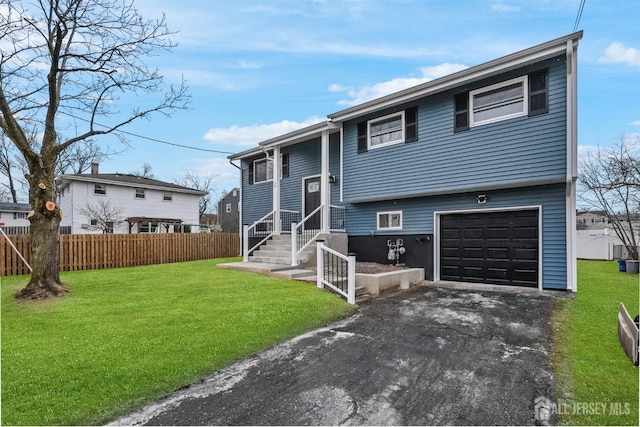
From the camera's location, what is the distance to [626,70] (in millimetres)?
8641

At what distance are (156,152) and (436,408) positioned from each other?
1979 centimetres

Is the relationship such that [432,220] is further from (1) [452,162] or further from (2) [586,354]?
(2) [586,354]

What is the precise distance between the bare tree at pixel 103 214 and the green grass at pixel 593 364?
2279 centimetres

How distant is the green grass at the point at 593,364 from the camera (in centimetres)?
270

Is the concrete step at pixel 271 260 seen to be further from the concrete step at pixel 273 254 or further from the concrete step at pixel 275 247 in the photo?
the concrete step at pixel 275 247

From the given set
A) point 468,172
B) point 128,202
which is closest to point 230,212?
point 128,202

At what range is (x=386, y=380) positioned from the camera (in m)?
3.36

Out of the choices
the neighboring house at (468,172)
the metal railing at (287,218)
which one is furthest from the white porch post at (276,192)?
the metal railing at (287,218)

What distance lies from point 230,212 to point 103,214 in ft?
48.9

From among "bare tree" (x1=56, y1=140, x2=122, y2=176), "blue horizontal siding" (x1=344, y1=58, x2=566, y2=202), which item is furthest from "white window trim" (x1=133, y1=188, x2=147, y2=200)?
"blue horizontal siding" (x1=344, y1=58, x2=566, y2=202)

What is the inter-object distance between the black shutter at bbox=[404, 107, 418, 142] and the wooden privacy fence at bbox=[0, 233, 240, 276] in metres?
10.1

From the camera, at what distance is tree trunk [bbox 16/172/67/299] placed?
6.59m

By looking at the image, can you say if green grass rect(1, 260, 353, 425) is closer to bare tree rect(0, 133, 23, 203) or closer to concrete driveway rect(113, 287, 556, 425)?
concrete driveway rect(113, 287, 556, 425)

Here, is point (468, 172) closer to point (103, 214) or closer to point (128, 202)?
point (103, 214)
